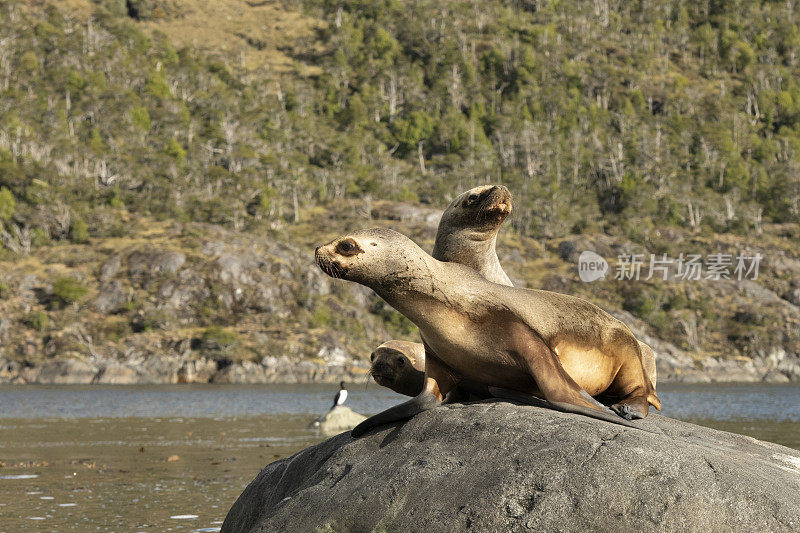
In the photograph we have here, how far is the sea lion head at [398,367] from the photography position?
7699 millimetres

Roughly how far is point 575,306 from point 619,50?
180160 millimetres

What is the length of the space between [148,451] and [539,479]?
63.1 ft

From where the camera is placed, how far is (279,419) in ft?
126

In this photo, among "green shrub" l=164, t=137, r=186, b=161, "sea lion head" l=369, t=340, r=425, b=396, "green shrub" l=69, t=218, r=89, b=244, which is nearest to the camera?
"sea lion head" l=369, t=340, r=425, b=396

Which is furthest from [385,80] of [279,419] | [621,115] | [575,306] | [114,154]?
[575,306]

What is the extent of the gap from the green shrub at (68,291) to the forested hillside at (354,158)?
0.30 m

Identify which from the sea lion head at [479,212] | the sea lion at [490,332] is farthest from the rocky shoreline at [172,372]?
the sea lion at [490,332]

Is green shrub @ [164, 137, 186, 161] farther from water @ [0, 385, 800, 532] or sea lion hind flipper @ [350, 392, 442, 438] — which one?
sea lion hind flipper @ [350, 392, 442, 438]

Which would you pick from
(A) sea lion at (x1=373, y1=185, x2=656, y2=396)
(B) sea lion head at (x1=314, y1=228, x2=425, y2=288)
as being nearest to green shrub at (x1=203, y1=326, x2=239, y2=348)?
(A) sea lion at (x1=373, y1=185, x2=656, y2=396)

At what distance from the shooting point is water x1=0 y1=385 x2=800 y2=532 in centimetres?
1264

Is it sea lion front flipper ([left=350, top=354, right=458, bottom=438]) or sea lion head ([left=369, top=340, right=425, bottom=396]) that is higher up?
sea lion front flipper ([left=350, top=354, right=458, bottom=438])

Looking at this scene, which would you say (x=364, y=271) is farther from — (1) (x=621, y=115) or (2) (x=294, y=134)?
(1) (x=621, y=115)

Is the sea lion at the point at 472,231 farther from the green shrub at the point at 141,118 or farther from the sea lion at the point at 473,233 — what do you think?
the green shrub at the point at 141,118

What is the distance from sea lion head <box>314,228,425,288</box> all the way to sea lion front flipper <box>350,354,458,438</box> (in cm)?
93
